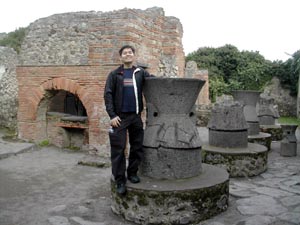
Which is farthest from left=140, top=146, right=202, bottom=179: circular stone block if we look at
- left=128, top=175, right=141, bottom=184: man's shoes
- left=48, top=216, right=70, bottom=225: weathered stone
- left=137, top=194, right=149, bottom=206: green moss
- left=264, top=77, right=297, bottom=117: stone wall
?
left=264, top=77, right=297, bottom=117: stone wall

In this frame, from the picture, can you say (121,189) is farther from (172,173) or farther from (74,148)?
(74,148)

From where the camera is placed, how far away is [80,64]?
7961 millimetres

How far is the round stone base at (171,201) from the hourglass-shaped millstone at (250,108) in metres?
4.83

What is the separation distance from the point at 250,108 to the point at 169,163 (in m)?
5.26

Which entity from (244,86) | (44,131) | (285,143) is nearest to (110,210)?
(44,131)

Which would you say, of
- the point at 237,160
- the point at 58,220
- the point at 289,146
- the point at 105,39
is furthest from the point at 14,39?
the point at 58,220

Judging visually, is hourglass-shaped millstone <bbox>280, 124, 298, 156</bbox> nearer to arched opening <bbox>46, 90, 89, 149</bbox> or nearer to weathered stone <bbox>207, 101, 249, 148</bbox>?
weathered stone <bbox>207, 101, 249, 148</bbox>

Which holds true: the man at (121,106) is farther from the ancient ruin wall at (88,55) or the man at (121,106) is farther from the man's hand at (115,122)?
the ancient ruin wall at (88,55)

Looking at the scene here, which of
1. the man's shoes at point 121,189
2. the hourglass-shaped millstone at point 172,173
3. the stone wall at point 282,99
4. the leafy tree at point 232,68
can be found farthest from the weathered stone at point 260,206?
the stone wall at point 282,99

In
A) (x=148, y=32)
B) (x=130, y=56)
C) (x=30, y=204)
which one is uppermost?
(x=148, y=32)

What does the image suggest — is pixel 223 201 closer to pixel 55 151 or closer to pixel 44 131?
pixel 55 151

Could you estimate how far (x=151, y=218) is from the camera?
4113 mm

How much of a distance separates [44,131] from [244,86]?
17.9 m

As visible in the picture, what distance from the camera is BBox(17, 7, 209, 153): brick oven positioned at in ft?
25.6
